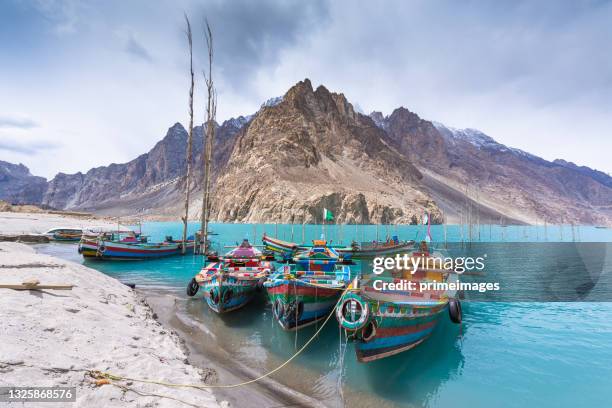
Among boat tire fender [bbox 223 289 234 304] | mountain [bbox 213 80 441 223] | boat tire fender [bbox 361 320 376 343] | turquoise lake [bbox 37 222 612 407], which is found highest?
mountain [bbox 213 80 441 223]

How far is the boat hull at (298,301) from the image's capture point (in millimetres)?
13742

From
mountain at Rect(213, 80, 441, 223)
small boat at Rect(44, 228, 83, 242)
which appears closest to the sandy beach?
small boat at Rect(44, 228, 83, 242)

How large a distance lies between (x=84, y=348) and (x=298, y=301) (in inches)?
314

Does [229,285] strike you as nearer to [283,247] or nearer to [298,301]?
[298,301]

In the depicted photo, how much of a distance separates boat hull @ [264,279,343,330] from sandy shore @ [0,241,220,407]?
4.51m

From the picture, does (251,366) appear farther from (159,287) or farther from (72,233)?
(72,233)

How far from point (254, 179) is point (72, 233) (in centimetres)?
10154

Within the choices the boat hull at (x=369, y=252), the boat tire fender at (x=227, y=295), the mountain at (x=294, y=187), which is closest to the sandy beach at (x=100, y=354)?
the boat tire fender at (x=227, y=295)

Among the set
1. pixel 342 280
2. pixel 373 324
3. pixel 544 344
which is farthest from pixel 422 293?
pixel 544 344

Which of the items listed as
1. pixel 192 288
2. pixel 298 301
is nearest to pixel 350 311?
pixel 298 301

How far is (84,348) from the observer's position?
7.78m

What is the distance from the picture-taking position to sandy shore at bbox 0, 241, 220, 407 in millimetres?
6281

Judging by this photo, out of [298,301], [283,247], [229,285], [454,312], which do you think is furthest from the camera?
[283,247]

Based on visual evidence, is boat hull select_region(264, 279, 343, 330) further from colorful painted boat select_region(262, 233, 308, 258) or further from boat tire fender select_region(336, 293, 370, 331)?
colorful painted boat select_region(262, 233, 308, 258)
